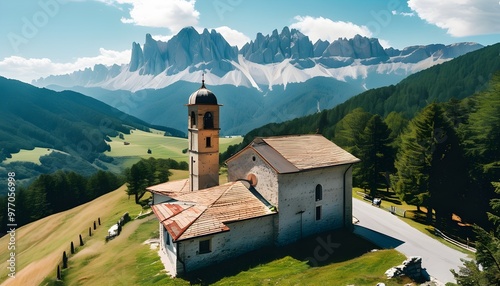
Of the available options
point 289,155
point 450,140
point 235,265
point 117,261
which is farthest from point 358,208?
point 117,261

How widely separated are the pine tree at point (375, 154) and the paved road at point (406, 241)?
28.7 ft

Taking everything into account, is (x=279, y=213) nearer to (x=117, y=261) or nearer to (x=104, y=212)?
(x=117, y=261)

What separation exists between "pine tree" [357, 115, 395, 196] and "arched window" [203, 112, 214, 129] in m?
25.4

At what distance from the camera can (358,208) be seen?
42625mm

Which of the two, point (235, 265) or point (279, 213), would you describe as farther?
point (279, 213)

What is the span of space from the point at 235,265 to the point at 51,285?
17351mm

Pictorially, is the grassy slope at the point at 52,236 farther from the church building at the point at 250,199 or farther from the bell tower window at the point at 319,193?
the bell tower window at the point at 319,193

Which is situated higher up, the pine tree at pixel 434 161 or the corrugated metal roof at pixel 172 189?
the pine tree at pixel 434 161

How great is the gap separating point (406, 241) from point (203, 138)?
23.8 metres

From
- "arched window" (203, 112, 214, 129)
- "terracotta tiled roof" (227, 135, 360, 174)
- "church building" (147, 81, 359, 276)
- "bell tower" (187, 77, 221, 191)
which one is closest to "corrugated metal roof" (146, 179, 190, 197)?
"bell tower" (187, 77, 221, 191)

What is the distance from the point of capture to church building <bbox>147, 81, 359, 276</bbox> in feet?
87.1

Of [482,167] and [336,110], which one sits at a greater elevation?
[336,110]

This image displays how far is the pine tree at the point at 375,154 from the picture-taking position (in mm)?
49906

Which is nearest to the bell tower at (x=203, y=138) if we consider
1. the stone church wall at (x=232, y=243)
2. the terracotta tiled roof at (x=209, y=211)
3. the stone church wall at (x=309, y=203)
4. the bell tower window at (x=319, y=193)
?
the terracotta tiled roof at (x=209, y=211)
